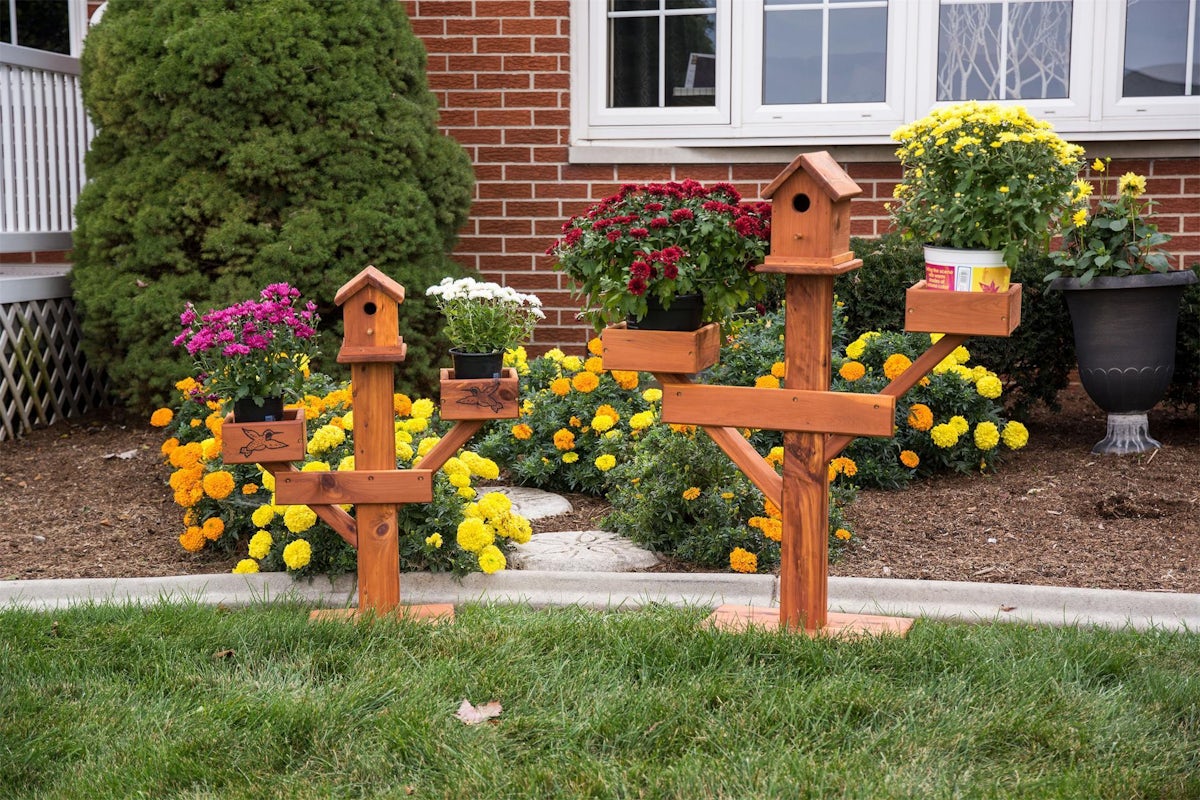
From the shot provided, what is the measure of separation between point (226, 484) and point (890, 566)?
81.9 inches

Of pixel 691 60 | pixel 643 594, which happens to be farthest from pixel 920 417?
pixel 691 60

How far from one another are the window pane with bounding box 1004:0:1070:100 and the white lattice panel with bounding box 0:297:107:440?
193 inches

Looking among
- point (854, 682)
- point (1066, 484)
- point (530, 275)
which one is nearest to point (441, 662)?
point (854, 682)

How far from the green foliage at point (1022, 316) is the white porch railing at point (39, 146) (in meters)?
4.06

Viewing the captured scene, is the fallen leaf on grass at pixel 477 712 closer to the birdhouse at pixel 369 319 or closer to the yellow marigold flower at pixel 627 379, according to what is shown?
the birdhouse at pixel 369 319

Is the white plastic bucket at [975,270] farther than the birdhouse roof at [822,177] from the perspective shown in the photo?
Yes

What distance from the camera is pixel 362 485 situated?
347cm

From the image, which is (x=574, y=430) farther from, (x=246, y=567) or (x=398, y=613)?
(x=398, y=613)

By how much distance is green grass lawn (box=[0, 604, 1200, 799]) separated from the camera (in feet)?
8.54

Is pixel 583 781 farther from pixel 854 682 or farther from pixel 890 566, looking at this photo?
pixel 890 566

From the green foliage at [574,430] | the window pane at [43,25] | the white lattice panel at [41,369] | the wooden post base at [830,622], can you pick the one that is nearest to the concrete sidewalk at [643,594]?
the wooden post base at [830,622]

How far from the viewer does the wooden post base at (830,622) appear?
130 inches

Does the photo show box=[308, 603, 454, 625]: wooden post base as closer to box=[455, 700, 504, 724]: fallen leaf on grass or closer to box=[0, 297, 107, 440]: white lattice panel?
box=[455, 700, 504, 724]: fallen leaf on grass

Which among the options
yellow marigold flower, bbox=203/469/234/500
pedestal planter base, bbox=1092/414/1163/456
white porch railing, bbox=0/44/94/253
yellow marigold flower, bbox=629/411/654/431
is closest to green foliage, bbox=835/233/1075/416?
pedestal planter base, bbox=1092/414/1163/456
